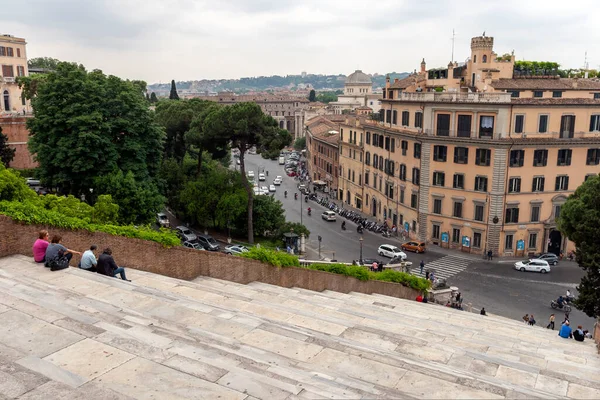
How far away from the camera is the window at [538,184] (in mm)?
42312

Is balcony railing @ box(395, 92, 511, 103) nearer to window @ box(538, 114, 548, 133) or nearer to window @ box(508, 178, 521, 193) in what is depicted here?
window @ box(538, 114, 548, 133)

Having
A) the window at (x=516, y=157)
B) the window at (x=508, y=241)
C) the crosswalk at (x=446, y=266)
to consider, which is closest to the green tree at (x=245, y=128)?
the crosswalk at (x=446, y=266)

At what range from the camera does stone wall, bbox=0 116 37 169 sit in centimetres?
5131

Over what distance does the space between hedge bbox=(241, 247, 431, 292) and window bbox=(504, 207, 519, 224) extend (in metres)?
16.9

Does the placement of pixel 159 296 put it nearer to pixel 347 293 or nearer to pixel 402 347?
pixel 402 347

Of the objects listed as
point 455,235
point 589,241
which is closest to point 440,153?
point 455,235

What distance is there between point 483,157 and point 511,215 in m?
5.01

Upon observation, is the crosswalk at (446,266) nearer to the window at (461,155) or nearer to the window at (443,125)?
the window at (461,155)

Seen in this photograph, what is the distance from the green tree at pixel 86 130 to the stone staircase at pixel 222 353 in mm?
17411

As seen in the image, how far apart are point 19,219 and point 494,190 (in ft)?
114

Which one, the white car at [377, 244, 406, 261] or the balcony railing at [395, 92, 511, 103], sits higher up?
the balcony railing at [395, 92, 511, 103]

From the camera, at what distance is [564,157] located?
1671 inches

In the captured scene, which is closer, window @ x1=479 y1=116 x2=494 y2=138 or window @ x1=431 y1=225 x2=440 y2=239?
window @ x1=479 y1=116 x2=494 y2=138

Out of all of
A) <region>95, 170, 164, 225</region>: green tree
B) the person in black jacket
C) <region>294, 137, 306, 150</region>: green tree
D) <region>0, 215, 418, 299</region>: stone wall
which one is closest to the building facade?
<region>95, 170, 164, 225</region>: green tree
